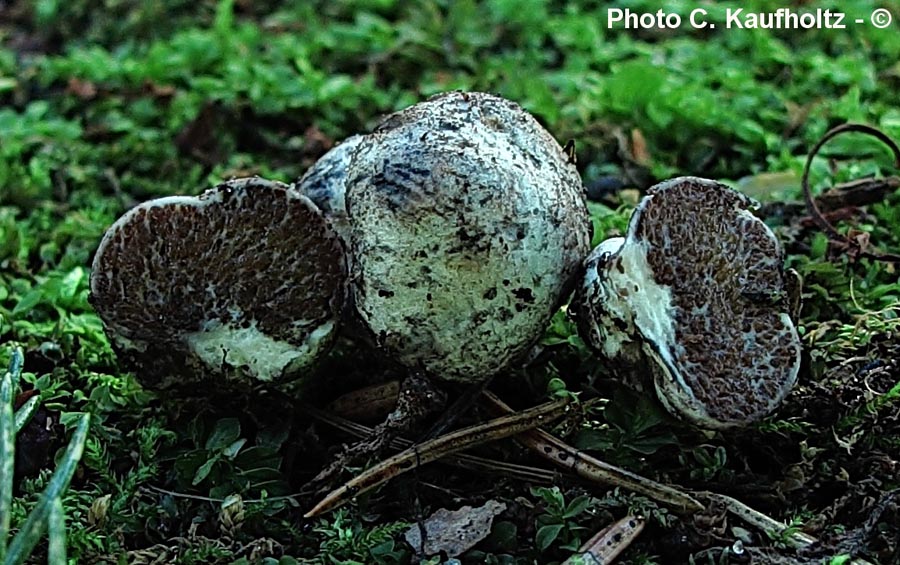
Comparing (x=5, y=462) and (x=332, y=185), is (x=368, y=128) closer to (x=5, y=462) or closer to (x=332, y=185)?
(x=332, y=185)

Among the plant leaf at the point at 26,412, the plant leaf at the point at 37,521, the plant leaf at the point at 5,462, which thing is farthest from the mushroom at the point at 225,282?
the plant leaf at the point at 37,521

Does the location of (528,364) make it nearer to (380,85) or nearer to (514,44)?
(380,85)

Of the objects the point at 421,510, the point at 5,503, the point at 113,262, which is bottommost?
the point at 421,510

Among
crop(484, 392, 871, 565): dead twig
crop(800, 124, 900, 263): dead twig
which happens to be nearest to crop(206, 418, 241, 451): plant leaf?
crop(484, 392, 871, 565): dead twig

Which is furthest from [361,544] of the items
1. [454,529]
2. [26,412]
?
[26,412]

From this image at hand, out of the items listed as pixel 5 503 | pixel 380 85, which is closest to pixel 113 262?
pixel 5 503

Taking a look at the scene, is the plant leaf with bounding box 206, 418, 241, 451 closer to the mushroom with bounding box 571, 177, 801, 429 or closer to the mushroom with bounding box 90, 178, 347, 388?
the mushroom with bounding box 90, 178, 347, 388

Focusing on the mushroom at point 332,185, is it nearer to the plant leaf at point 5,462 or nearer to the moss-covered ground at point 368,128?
the moss-covered ground at point 368,128
